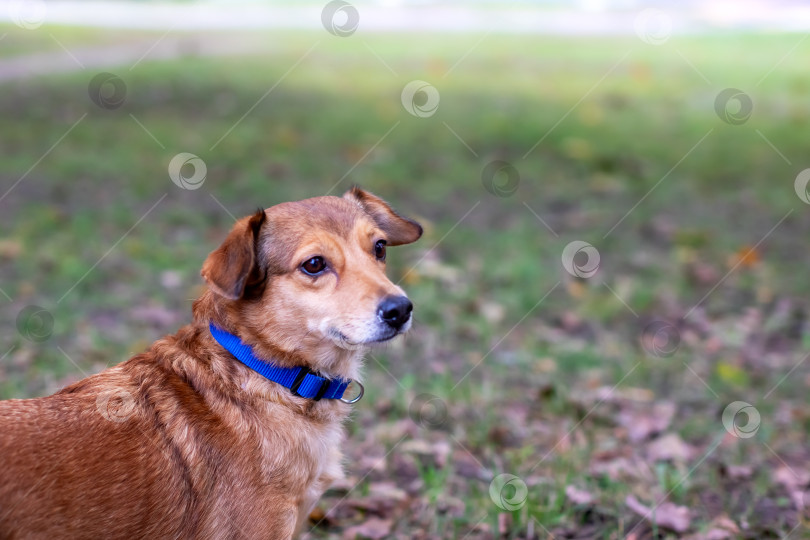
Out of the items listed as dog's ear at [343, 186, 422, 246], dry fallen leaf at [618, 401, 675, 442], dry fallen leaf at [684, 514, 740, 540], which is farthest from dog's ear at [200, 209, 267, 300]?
dry fallen leaf at [618, 401, 675, 442]

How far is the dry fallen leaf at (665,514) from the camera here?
4418 millimetres

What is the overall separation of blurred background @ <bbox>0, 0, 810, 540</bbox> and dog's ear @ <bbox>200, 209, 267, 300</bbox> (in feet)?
4.74

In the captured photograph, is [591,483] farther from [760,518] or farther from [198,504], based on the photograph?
[198,504]

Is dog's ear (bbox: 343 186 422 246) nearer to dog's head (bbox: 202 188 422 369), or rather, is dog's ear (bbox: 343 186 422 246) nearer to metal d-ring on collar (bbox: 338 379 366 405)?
dog's head (bbox: 202 188 422 369)

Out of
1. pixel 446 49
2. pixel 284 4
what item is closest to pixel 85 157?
pixel 446 49

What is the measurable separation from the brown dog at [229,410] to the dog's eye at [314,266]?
1 centimetres

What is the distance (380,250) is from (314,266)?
19.4 inches

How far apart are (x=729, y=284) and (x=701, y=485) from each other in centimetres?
375

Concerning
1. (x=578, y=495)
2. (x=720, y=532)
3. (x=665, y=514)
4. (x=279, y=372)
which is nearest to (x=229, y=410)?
(x=279, y=372)

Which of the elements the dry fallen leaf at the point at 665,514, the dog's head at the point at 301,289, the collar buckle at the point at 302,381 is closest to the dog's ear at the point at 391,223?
the dog's head at the point at 301,289

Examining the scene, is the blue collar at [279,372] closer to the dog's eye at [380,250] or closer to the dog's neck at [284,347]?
the dog's neck at [284,347]

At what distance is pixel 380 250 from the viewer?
13.6ft

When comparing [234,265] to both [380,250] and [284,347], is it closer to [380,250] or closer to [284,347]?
[284,347]

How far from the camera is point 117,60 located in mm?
16031
